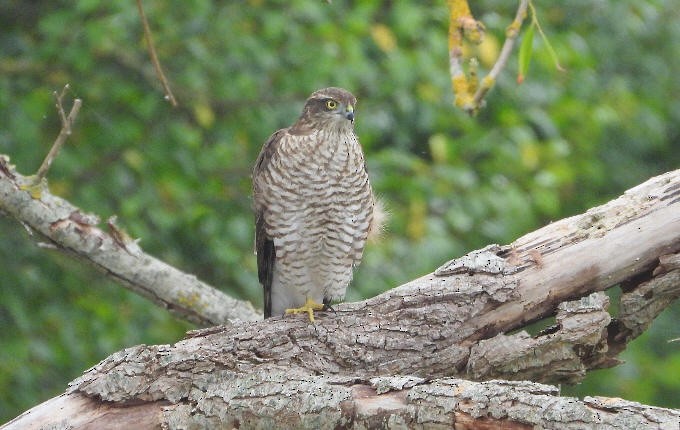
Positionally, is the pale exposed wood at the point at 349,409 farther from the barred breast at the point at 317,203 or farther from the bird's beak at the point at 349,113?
the bird's beak at the point at 349,113

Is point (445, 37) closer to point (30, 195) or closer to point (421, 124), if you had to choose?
point (421, 124)

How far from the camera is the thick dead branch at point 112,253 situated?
507cm

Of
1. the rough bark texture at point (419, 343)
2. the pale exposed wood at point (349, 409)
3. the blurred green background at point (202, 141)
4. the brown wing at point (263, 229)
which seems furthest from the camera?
the blurred green background at point (202, 141)

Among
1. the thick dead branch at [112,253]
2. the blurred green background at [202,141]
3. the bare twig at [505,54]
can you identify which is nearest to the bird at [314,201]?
the thick dead branch at [112,253]

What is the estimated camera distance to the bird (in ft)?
17.3

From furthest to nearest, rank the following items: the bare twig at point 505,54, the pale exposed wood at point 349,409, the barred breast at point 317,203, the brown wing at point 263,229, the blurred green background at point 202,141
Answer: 1. the blurred green background at point 202,141
2. the brown wing at point 263,229
3. the barred breast at point 317,203
4. the bare twig at point 505,54
5. the pale exposed wood at point 349,409

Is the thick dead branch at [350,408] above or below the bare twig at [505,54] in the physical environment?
below

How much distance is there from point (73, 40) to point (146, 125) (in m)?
0.72

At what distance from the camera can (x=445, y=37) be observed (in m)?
7.87

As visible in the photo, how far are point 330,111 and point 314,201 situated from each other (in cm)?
46

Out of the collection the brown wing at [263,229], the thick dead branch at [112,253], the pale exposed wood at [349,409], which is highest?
the brown wing at [263,229]

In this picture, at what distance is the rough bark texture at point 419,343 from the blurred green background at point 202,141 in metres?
2.83

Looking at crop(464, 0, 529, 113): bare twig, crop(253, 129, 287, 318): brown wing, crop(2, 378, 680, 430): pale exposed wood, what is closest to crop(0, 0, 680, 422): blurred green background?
crop(253, 129, 287, 318): brown wing

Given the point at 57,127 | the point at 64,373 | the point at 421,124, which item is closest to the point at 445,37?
the point at 421,124
